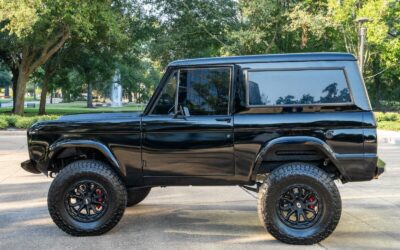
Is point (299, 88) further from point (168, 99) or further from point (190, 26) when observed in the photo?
point (190, 26)

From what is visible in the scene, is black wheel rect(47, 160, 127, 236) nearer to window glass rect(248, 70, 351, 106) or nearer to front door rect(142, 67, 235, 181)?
front door rect(142, 67, 235, 181)

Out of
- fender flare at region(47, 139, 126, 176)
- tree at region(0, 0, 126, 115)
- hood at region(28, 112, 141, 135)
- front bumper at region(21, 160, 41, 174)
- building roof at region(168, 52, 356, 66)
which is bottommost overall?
front bumper at region(21, 160, 41, 174)

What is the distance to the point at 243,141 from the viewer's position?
500 cm

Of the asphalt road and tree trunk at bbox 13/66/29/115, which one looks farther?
tree trunk at bbox 13/66/29/115

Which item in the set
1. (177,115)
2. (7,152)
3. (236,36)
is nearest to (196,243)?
(177,115)

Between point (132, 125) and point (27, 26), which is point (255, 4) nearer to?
→ point (27, 26)

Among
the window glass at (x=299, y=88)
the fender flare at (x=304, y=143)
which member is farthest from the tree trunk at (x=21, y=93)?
the fender flare at (x=304, y=143)

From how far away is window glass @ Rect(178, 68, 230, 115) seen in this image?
16.8ft

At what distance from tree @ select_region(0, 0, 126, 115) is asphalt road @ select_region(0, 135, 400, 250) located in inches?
534

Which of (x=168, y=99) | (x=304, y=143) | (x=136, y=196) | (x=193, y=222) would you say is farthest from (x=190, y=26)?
(x=304, y=143)

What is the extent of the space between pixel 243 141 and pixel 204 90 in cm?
71

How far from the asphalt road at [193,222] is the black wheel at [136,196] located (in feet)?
0.34

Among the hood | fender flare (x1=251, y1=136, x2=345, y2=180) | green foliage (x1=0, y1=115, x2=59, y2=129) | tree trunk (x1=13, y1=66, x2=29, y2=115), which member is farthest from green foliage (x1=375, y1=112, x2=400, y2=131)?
tree trunk (x1=13, y1=66, x2=29, y2=115)

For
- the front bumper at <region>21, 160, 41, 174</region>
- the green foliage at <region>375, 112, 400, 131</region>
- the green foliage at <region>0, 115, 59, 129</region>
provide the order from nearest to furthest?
the front bumper at <region>21, 160, 41, 174</region>
the green foliage at <region>0, 115, 59, 129</region>
the green foliage at <region>375, 112, 400, 131</region>
